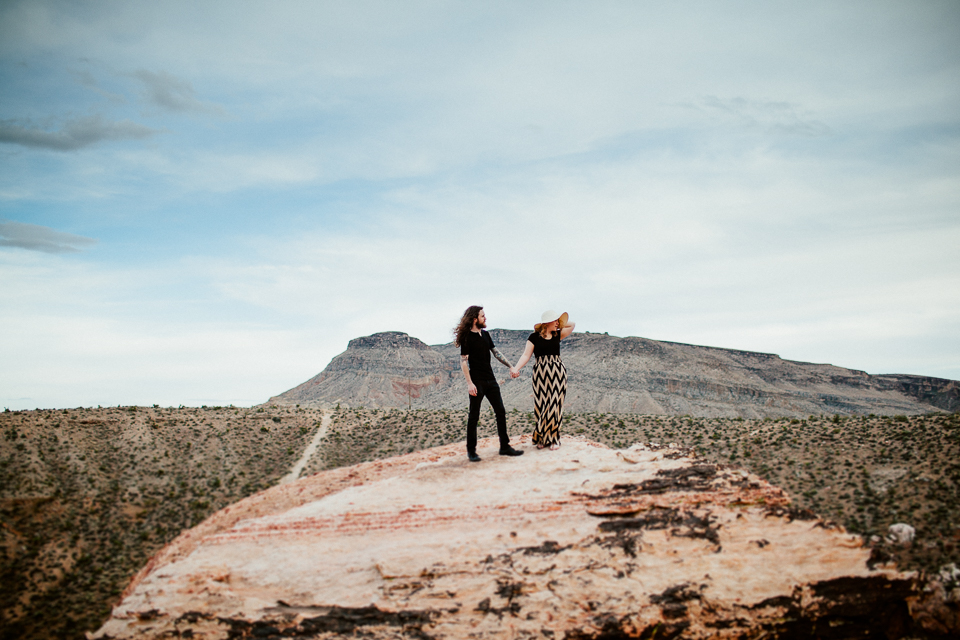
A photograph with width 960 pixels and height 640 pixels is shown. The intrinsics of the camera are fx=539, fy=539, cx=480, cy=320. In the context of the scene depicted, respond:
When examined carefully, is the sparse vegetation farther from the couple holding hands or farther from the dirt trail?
the couple holding hands

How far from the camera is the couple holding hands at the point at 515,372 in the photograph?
1030 cm

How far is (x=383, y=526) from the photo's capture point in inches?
336

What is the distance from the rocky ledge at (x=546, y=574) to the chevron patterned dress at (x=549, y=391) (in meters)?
2.22

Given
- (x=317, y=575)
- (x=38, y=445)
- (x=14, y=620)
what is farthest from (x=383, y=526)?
(x=38, y=445)

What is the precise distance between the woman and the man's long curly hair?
1.25 meters

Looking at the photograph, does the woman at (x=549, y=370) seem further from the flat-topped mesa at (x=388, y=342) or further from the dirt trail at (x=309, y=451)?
the flat-topped mesa at (x=388, y=342)

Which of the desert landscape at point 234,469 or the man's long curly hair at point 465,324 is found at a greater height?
the man's long curly hair at point 465,324

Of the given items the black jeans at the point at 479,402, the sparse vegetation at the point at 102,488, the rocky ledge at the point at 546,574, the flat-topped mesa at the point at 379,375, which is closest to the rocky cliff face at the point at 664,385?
Result: the flat-topped mesa at the point at 379,375

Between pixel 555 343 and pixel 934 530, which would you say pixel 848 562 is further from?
pixel 934 530

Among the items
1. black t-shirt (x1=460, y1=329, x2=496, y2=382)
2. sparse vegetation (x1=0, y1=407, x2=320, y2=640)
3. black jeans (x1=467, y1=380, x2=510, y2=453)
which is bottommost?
sparse vegetation (x1=0, y1=407, x2=320, y2=640)

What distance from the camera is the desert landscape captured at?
439 inches

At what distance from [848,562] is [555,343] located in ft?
18.8

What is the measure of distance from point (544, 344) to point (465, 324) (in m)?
1.68

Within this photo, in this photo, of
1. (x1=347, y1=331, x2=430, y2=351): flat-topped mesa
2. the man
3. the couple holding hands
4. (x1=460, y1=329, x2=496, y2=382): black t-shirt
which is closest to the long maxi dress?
the couple holding hands
